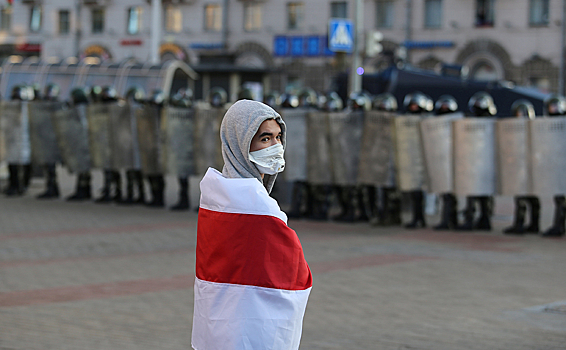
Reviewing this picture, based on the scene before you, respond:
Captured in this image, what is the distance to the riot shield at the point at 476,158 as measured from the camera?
1273 cm

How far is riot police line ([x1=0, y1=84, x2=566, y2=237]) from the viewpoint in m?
12.6

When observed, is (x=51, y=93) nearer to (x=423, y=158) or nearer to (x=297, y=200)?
(x=297, y=200)

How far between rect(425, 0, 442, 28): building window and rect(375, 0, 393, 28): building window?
169 cm

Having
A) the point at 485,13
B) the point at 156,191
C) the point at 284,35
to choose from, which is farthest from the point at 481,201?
the point at 284,35

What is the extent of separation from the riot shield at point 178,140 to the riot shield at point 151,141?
7.0 inches

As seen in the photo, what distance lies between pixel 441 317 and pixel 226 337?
14.1 ft

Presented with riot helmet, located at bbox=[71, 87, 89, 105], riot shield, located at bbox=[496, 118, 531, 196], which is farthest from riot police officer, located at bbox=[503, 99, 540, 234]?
riot helmet, located at bbox=[71, 87, 89, 105]

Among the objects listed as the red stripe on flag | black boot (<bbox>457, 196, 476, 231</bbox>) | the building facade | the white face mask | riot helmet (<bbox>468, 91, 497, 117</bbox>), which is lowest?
black boot (<bbox>457, 196, 476, 231</bbox>)

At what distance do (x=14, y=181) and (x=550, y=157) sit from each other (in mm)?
10165

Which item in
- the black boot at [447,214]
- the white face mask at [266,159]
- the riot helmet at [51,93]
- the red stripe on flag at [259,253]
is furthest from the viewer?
the riot helmet at [51,93]

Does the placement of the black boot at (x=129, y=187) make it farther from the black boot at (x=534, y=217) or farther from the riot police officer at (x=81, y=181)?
the black boot at (x=534, y=217)

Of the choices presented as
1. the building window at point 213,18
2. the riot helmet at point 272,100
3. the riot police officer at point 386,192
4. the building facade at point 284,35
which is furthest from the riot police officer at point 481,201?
the building window at point 213,18

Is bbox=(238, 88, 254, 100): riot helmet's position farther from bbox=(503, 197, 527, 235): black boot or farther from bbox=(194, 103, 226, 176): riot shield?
bbox=(503, 197, 527, 235): black boot

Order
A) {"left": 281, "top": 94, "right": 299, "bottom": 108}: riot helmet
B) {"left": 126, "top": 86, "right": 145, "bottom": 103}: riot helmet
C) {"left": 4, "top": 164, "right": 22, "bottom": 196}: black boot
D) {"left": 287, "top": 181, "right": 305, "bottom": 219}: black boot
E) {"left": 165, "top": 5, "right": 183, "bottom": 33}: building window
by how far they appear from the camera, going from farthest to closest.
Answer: {"left": 165, "top": 5, "right": 183, "bottom": 33}: building window < {"left": 4, "top": 164, "right": 22, "bottom": 196}: black boot < {"left": 126, "top": 86, "right": 145, "bottom": 103}: riot helmet < {"left": 281, "top": 94, "right": 299, "bottom": 108}: riot helmet < {"left": 287, "top": 181, "right": 305, "bottom": 219}: black boot
